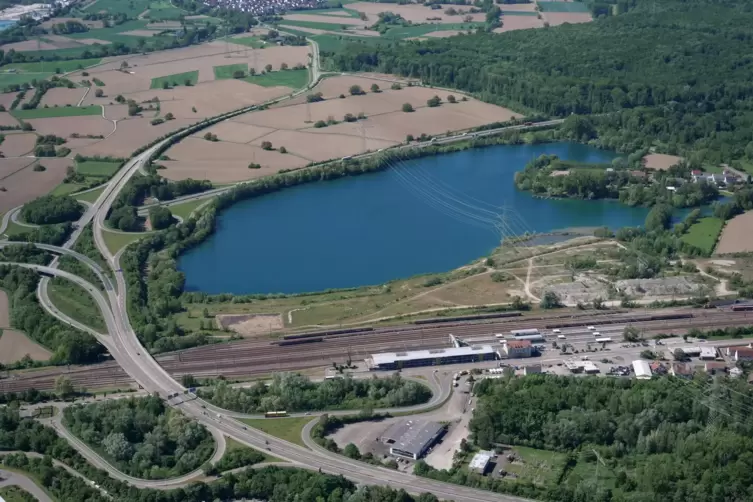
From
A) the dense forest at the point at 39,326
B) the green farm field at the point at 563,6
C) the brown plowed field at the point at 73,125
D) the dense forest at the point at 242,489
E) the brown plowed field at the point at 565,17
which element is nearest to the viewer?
the dense forest at the point at 242,489

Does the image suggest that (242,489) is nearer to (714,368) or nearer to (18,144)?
(714,368)

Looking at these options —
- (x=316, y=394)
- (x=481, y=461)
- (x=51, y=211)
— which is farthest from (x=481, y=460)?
(x=51, y=211)

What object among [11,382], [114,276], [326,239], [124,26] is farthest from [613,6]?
[11,382]

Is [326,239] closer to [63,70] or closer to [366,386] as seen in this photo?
[366,386]

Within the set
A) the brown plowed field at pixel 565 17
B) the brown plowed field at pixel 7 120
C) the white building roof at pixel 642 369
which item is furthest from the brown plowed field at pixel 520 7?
the white building roof at pixel 642 369

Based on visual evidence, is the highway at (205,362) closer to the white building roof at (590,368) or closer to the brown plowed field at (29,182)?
the brown plowed field at (29,182)

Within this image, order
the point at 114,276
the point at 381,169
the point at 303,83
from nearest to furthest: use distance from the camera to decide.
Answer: the point at 114,276 < the point at 381,169 < the point at 303,83

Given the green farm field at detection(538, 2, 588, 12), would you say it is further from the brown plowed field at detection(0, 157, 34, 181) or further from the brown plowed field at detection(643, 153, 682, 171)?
the brown plowed field at detection(0, 157, 34, 181)
